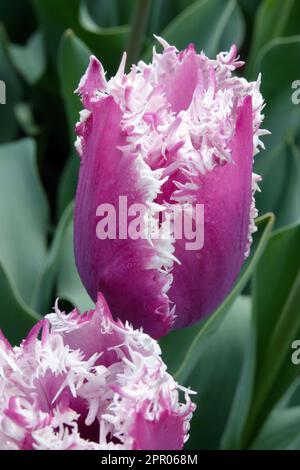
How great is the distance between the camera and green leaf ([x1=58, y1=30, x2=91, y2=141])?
0.89 metres

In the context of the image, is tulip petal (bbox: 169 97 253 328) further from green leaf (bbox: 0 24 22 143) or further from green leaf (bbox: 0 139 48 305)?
green leaf (bbox: 0 24 22 143)

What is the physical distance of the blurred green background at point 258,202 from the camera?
2.35 feet

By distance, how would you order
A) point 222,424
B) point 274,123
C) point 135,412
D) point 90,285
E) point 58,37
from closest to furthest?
point 135,412 < point 90,285 < point 222,424 < point 274,123 < point 58,37

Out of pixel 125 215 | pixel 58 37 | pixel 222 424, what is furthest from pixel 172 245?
pixel 58 37

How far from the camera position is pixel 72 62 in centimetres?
90

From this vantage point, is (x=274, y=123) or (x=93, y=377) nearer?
(x=93, y=377)

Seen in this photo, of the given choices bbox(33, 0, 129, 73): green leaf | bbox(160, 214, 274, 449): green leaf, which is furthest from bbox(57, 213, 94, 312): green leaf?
bbox(33, 0, 129, 73): green leaf

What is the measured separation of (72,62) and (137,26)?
0.08 meters

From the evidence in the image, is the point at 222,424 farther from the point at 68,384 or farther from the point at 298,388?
the point at 68,384

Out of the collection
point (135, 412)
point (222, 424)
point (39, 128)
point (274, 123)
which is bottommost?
point (222, 424)

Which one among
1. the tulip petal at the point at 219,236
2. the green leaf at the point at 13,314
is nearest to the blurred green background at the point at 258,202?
the green leaf at the point at 13,314

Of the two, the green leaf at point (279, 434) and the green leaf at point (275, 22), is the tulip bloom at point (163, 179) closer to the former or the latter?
the green leaf at point (279, 434)

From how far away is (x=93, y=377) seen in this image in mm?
353

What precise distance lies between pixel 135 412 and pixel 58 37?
980mm
